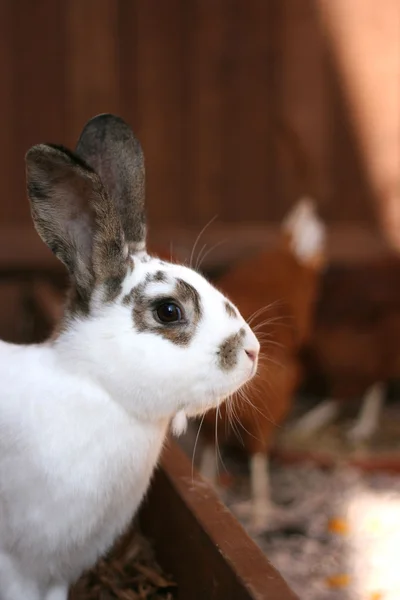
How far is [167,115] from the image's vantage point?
3314mm

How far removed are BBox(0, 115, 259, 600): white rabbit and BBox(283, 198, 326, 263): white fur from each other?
1.45 m

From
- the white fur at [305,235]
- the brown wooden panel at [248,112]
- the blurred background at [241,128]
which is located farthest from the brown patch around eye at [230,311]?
the brown wooden panel at [248,112]

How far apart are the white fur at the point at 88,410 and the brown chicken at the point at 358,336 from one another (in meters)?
1.82

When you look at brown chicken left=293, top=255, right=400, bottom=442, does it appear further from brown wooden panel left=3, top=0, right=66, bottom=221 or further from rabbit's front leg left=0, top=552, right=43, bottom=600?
rabbit's front leg left=0, top=552, right=43, bottom=600

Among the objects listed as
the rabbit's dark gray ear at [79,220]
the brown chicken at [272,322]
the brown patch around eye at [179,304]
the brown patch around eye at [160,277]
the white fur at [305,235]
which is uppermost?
the rabbit's dark gray ear at [79,220]

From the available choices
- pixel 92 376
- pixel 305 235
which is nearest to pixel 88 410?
pixel 92 376

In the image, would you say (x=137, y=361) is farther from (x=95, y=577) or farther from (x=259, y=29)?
(x=259, y=29)

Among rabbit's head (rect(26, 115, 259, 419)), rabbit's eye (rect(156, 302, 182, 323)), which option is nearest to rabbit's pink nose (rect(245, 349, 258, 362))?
rabbit's head (rect(26, 115, 259, 419))

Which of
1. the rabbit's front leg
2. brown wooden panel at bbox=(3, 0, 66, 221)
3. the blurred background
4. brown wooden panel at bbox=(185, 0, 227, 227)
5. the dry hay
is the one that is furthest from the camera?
brown wooden panel at bbox=(185, 0, 227, 227)

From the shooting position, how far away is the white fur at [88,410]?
1115mm

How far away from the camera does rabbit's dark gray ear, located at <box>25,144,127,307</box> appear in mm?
1113

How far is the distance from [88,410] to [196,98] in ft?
7.92

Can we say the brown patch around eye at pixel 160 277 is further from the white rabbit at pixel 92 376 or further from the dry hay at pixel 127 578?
the dry hay at pixel 127 578

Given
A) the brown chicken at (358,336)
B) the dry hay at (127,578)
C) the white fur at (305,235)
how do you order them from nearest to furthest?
the dry hay at (127,578), the white fur at (305,235), the brown chicken at (358,336)
